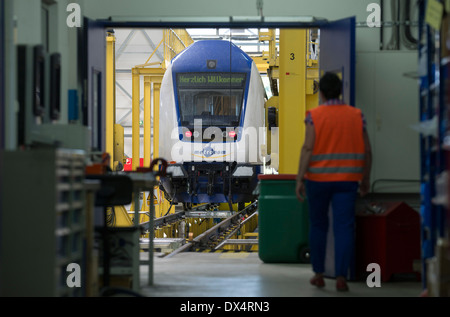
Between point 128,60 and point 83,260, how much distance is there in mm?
30866

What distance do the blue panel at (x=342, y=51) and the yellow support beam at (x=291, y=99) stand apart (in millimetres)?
2874

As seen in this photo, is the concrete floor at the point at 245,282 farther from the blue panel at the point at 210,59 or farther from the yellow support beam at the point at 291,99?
the blue panel at the point at 210,59

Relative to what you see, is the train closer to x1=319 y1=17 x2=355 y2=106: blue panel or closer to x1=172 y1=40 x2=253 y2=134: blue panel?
x1=172 y1=40 x2=253 y2=134: blue panel

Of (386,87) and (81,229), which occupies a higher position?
(386,87)

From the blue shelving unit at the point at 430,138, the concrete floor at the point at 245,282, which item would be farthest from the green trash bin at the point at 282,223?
the blue shelving unit at the point at 430,138

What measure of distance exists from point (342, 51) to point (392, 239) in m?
1.92

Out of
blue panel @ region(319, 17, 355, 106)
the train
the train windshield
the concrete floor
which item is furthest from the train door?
the train windshield

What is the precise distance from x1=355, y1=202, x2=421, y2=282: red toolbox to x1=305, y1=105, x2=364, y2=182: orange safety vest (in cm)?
87

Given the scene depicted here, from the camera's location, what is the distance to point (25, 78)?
17.3 ft

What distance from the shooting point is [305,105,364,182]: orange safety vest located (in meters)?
5.95

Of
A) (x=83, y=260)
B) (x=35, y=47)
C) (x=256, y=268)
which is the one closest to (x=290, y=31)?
(x=256, y=268)

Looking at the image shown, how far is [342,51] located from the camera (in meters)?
7.45

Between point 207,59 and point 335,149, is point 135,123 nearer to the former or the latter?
point 207,59
